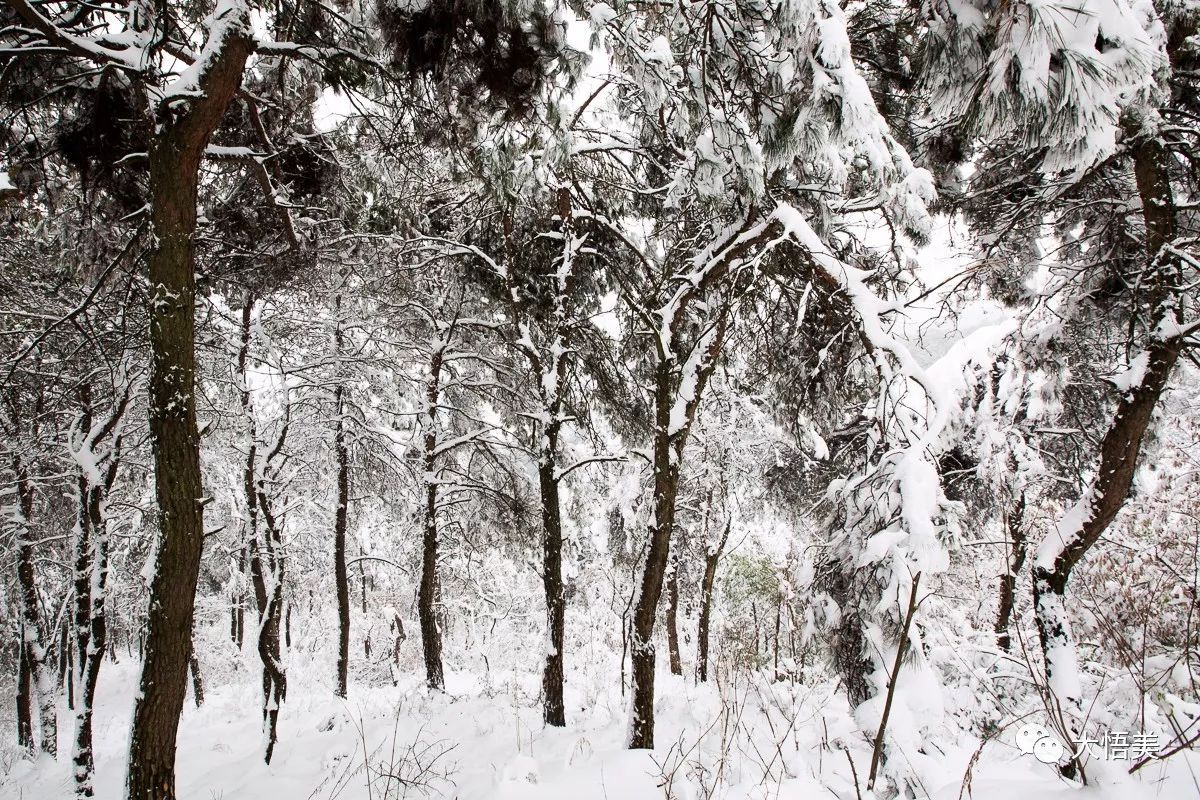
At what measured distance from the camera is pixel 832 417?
5312mm

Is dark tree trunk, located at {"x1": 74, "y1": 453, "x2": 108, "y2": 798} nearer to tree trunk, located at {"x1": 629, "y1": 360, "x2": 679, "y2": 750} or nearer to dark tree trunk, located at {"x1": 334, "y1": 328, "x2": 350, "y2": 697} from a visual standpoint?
dark tree trunk, located at {"x1": 334, "y1": 328, "x2": 350, "y2": 697}

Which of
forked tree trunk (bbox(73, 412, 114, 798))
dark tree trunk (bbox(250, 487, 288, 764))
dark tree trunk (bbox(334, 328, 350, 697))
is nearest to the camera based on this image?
dark tree trunk (bbox(250, 487, 288, 764))

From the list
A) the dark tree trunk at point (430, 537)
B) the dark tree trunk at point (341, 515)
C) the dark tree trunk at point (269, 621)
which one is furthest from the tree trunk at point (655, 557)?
the dark tree trunk at point (341, 515)

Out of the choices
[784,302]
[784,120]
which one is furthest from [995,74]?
[784,302]

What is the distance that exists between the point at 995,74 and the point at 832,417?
130 inches

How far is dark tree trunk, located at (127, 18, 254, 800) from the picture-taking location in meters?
3.34

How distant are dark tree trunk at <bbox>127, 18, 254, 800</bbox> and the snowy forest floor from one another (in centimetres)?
130

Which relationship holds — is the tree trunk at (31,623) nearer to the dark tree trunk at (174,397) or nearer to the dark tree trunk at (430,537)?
the dark tree trunk at (430,537)

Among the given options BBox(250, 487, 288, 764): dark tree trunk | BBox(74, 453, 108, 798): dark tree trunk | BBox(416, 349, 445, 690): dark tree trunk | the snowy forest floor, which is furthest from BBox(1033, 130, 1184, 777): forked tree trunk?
BBox(74, 453, 108, 798): dark tree trunk

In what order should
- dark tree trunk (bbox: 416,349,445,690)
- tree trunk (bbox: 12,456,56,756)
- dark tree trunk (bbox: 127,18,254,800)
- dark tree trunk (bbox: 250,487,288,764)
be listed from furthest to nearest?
dark tree trunk (bbox: 416,349,445,690)
tree trunk (bbox: 12,456,56,756)
dark tree trunk (bbox: 250,487,288,764)
dark tree trunk (bbox: 127,18,254,800)

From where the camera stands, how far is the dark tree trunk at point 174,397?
11.0ft

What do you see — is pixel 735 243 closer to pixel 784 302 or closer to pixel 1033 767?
pixel 784 302

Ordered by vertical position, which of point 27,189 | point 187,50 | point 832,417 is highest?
point 187,50

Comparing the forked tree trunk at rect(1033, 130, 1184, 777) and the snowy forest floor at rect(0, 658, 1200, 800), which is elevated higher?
the forked tree trunk at rect(1033, 130, 1184, 777)
